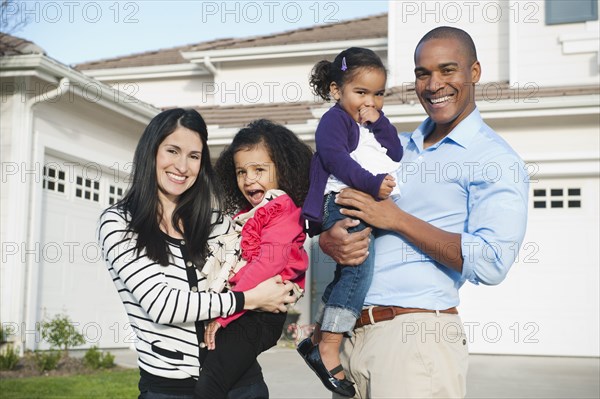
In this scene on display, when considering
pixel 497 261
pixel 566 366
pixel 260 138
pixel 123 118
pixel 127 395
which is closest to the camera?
pixel 497 261

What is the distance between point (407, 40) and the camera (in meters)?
13.0

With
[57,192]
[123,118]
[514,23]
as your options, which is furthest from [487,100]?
[57,192]

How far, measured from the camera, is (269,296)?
113 inches

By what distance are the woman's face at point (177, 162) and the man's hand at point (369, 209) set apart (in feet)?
2.00

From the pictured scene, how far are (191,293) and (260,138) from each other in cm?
81

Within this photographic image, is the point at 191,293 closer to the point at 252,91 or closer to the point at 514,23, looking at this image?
the point at 514,23

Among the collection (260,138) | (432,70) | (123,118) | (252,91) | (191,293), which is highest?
(252,91)

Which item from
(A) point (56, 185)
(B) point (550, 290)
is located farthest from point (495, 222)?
(B) point (550, 290)

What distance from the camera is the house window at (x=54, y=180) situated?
988 cm

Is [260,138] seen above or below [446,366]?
above

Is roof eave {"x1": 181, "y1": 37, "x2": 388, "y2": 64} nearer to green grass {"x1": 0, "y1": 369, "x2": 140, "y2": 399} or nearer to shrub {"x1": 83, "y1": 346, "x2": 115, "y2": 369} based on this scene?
shrub {"x1": 83, "y1": 346, "x2": 115, "y2": 369}

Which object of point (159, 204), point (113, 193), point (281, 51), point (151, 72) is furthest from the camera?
point (151, 72)

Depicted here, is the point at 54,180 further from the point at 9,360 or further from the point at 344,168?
the point at 344,168

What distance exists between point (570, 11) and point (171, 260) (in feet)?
35.1
